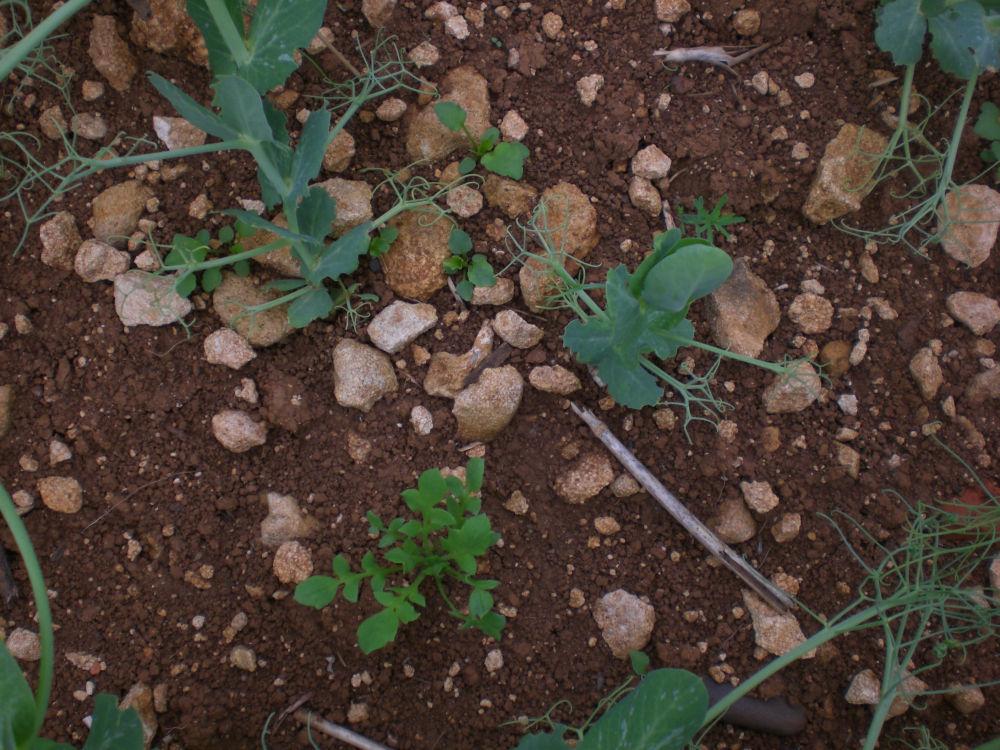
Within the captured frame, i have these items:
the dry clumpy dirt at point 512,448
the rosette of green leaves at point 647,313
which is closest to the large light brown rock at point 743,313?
the dry clumpy dirt at point 512,448

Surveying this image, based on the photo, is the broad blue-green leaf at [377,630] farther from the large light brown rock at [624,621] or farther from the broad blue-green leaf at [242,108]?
the broad blue-green leaf at [242,108]

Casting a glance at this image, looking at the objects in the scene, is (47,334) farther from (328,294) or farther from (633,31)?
(633,31)

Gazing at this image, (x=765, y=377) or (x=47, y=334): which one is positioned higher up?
(x=47, y=334)

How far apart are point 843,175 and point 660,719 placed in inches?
44.6

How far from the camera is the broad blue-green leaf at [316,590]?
4.65 ft

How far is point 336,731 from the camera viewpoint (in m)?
1.51

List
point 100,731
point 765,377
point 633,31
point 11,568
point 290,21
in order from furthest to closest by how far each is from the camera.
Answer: point 633,31 < point 765,377 < point 11,568 < point 290,21 < point 100,731

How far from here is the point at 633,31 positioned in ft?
5.83

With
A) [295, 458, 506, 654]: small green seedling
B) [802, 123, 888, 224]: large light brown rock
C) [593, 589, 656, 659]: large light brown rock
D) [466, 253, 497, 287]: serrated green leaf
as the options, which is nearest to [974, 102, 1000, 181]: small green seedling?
[802, 123, 888, 224]: large light brown rock

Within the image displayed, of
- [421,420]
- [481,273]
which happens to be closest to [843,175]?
[481,273]

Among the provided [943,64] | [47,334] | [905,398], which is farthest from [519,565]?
[943,64]

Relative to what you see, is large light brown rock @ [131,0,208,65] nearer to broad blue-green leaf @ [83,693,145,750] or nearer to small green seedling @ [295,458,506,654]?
small green seedling @ [295,458,506,654]

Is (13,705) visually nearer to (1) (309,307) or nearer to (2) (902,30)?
(1) (309,307)

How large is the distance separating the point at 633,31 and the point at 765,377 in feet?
2.56
